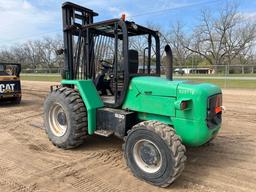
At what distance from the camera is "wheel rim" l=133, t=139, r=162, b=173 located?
13.5 feet

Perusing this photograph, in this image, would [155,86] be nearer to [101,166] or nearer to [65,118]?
[101,166]

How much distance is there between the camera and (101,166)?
187 inches

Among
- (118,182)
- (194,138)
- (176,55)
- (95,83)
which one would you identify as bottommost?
(118,182)

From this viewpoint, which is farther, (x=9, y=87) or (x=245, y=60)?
(x=245, y=60)

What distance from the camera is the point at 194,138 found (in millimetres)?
4129

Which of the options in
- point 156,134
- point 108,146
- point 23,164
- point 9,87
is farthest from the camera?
point 9,87

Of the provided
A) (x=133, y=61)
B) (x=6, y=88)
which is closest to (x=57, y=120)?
(x=133, y=61)

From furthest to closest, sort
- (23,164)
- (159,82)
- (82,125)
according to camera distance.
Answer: (82,125) → (23,164) → (159,82)

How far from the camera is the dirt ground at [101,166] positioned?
13.2 feet

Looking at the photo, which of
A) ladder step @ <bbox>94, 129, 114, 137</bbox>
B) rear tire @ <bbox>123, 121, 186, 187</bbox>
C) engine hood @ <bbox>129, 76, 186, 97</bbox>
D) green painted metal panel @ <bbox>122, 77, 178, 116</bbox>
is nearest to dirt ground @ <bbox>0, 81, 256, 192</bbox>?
rear tire @ <bbox>123, 121, 186, 187</bbox>

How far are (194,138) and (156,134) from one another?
2.01 ft

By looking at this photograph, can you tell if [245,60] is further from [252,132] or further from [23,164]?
[23,164]

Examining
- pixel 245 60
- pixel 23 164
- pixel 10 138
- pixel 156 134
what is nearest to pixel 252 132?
pixel 156 134

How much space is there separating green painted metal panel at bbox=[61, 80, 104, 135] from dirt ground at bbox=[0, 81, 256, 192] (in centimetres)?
66
